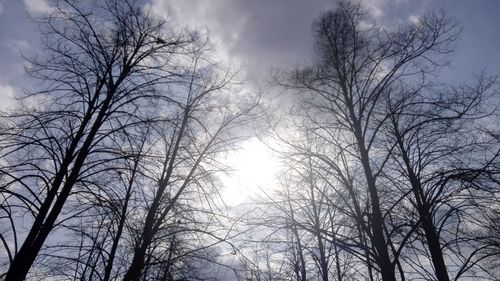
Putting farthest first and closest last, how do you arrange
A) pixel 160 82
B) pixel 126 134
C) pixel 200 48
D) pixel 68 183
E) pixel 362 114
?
pixel 200 48, pixel 362 114, pixel 160 82, pixel 126 134, pixel 68 183

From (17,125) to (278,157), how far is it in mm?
5076

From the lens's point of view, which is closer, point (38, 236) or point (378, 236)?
point (38, 236)

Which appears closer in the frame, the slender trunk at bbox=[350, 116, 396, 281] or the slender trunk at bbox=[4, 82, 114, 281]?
the slender trunk at bbox=[4, 82, 114, 281]

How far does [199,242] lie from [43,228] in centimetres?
354

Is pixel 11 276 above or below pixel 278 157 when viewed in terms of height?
below

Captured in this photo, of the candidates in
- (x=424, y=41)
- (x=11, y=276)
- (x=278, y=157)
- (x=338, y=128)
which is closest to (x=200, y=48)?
(x=278, y=157)

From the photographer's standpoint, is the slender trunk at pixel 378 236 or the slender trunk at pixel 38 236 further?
the slender trunk at pixel 378 236

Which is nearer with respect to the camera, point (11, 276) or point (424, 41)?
point (11, 276)

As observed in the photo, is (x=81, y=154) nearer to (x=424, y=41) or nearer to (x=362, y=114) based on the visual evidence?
(x=362, y=114)

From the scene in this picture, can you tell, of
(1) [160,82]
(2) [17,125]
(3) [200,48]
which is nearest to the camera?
(2) [17,125]

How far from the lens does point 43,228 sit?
4.50 m

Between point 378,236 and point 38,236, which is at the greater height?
point 378,236

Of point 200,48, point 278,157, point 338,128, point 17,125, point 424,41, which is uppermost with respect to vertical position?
point 200,48

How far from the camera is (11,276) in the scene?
13.6 ft
